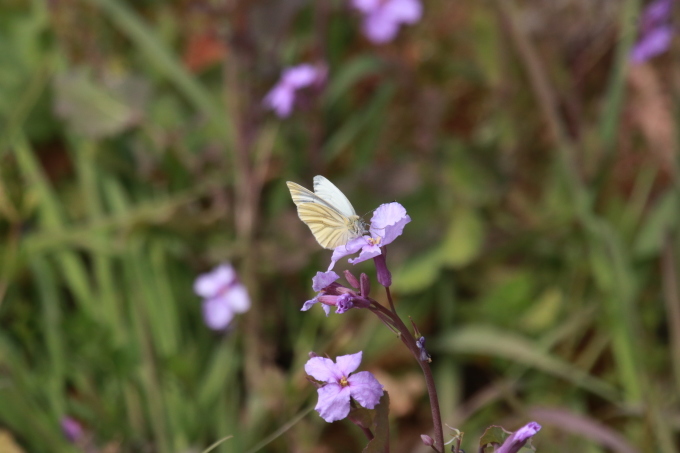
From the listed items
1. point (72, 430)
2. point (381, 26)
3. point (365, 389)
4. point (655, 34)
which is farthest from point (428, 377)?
point (655, 34)

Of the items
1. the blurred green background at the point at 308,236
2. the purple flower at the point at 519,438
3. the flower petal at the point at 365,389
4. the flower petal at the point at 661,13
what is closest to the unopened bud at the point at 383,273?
the flower petal at the point at 365,389

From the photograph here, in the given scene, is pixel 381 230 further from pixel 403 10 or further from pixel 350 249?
pixel 403 10

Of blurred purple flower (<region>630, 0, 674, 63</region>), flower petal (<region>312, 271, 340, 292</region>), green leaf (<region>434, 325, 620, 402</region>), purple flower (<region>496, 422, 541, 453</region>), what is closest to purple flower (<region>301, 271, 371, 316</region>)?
flower petal (<region>312, 271, 340, 292</region>)

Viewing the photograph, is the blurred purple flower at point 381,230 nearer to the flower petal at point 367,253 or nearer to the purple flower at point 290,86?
the flower petal at point 367,253

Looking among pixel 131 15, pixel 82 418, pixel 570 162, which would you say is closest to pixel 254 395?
pixel 82 418

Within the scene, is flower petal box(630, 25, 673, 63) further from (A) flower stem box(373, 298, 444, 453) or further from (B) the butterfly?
(A) flower stem box(373, 298, 444, 453)

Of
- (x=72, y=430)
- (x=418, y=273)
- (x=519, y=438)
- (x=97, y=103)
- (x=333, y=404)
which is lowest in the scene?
(x=519, y=438)

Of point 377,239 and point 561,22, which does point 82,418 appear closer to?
point 377,239
